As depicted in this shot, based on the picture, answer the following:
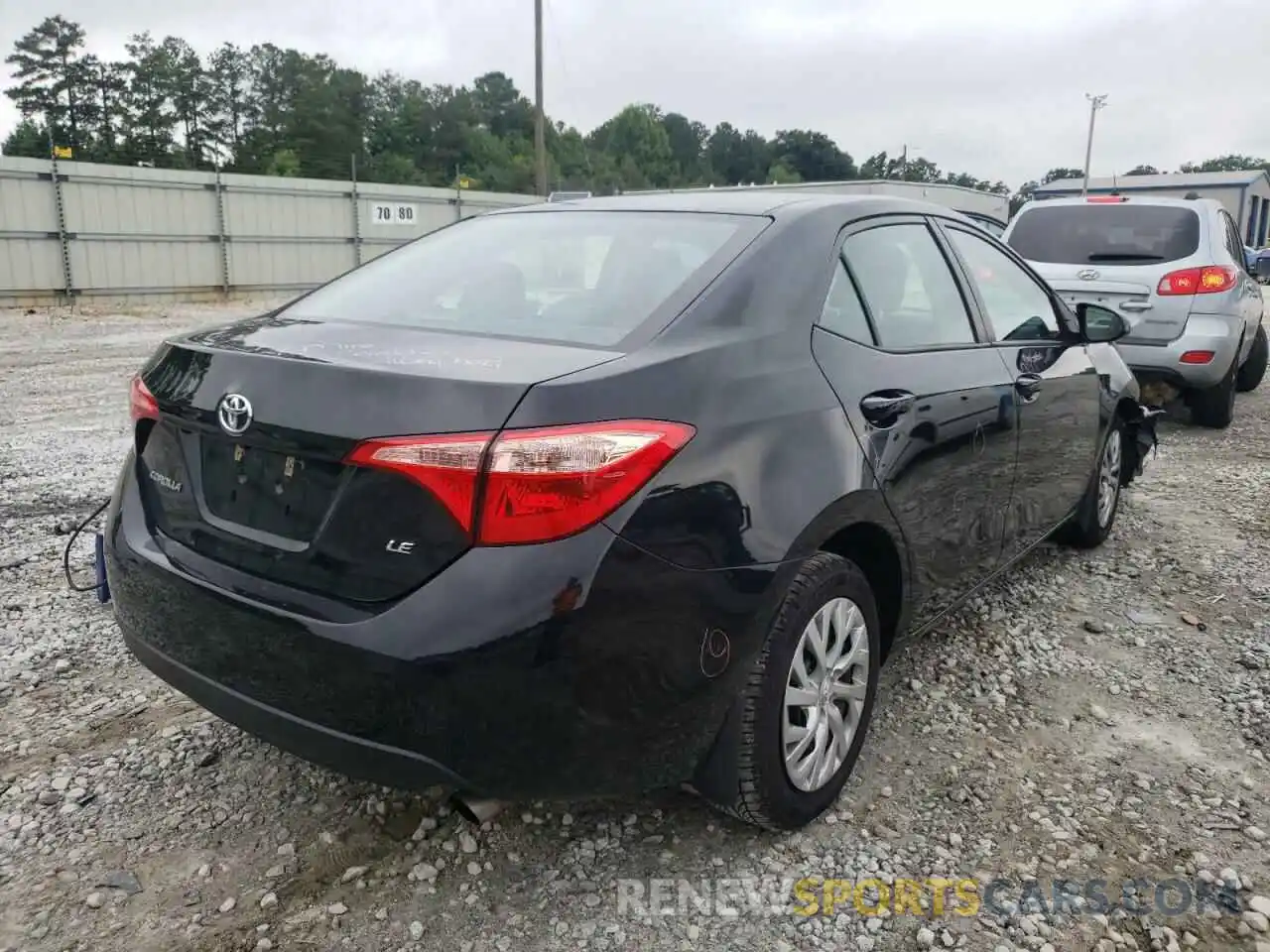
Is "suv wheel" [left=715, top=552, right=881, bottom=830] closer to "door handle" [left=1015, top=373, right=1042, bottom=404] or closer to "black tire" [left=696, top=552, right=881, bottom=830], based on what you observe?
"black tire" [left=696, top=552, right=881, bottom=830]

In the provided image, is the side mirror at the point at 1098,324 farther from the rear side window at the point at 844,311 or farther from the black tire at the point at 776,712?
the black tire at the point at 776,712

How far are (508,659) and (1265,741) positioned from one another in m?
2.51

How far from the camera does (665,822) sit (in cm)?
258

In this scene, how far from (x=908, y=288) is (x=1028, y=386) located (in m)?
0.70

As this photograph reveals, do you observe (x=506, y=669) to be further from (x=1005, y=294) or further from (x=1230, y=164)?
(x=1230, y=164)

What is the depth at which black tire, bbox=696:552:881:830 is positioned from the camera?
2264mm

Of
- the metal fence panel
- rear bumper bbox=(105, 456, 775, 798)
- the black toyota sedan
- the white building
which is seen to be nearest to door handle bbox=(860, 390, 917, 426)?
the black toyota sedan

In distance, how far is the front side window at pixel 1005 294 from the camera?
3518 mm

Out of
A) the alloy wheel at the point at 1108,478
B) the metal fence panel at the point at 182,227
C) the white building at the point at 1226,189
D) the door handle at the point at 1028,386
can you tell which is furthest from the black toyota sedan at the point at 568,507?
the white building at the point at 1226,189

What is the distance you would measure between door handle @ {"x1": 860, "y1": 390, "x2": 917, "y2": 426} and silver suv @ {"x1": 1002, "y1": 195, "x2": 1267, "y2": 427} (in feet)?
15.6

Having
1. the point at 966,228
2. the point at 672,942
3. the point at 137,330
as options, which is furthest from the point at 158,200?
the point at 672,942

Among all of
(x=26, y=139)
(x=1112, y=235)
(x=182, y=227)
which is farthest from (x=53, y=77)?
(x=1112, y=235)

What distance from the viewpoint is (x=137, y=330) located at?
14789 millimetres

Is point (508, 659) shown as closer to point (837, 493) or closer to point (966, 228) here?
point (837, 493)
